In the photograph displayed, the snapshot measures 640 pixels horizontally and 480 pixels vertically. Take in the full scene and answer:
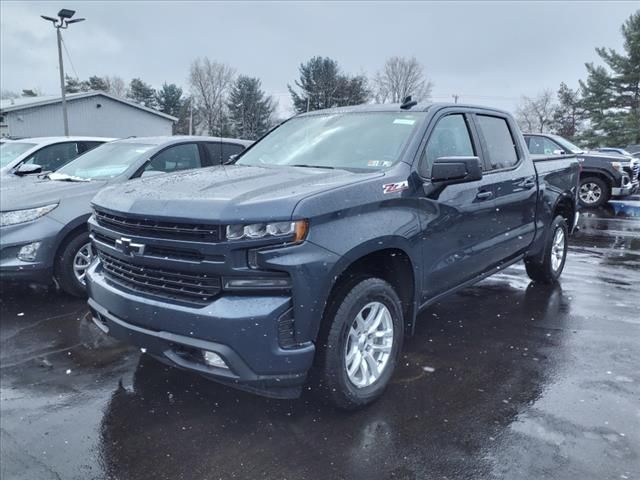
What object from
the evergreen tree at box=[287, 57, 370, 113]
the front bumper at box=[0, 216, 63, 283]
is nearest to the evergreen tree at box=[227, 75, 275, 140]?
the evergreen tree at box=[287, 57, 370, 113]

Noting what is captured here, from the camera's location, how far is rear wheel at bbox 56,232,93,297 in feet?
16.8

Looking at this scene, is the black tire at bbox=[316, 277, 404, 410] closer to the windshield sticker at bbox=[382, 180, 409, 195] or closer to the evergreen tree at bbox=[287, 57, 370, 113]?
the windshield sticker at bbox=[382, 180, 409, 195]

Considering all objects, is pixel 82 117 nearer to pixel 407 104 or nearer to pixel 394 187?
pixel 407 104

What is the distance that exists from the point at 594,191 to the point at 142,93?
6507cm

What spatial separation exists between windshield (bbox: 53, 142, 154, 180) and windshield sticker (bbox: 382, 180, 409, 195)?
11.6ft

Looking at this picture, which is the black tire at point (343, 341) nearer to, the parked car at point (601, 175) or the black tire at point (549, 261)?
the black tire at point (549, 261)

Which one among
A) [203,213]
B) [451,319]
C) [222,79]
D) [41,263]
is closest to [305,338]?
[203,213]

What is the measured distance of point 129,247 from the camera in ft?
9.71

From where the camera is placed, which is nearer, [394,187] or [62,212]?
[394,187]

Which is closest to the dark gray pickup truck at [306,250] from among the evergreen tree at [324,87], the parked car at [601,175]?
the parked car at [601,175]

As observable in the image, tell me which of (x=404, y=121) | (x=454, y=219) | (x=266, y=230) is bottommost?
(x=454, y=219)

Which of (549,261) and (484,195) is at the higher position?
(484,195)

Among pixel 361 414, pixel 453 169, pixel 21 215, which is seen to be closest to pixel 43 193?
pixel 21 215

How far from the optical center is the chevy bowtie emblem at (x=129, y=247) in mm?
2904
